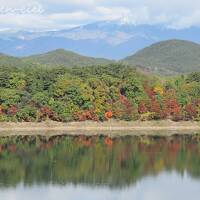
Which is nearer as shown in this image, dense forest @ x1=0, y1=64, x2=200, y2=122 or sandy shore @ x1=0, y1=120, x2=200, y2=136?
sandy shore @ x1=0, y1=120, x2=200, y2=136

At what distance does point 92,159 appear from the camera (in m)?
61.3

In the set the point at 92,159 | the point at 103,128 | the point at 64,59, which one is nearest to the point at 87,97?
the point at 103,128

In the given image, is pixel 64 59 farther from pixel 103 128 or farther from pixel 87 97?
pixel 103 128

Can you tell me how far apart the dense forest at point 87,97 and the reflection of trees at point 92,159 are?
9362 mm

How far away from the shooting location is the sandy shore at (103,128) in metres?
81.2

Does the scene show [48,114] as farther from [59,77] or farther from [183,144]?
[183,144]

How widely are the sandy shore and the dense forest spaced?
850 millimetres

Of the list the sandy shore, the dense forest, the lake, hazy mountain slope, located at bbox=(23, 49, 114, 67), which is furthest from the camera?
hazy mountain slope, located at bbox=(23, 49, 114, 67)

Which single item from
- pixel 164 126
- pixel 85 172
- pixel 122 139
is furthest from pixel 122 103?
pixel 85 172

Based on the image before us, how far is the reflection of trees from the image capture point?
51.6 metres

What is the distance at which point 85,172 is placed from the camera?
5419cm

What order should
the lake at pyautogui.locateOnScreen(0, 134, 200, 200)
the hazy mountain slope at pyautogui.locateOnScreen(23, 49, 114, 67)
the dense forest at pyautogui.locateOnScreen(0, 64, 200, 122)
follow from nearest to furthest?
the lake at pyautogui.locateOnScreen(0, 134, 200, 200) → the dense forest at pyautogui.locateOnScreen(0, 64, 200, 122) → the hazy mountain slope at pyautogui.locateOnScreen(23, 49, 114, 67)

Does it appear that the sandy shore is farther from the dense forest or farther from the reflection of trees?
the reflection of trees

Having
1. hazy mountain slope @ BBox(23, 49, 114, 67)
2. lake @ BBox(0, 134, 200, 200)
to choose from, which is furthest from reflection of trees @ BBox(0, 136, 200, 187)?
hazy mountain slope @ BBox(23, 49, 114, 67)
